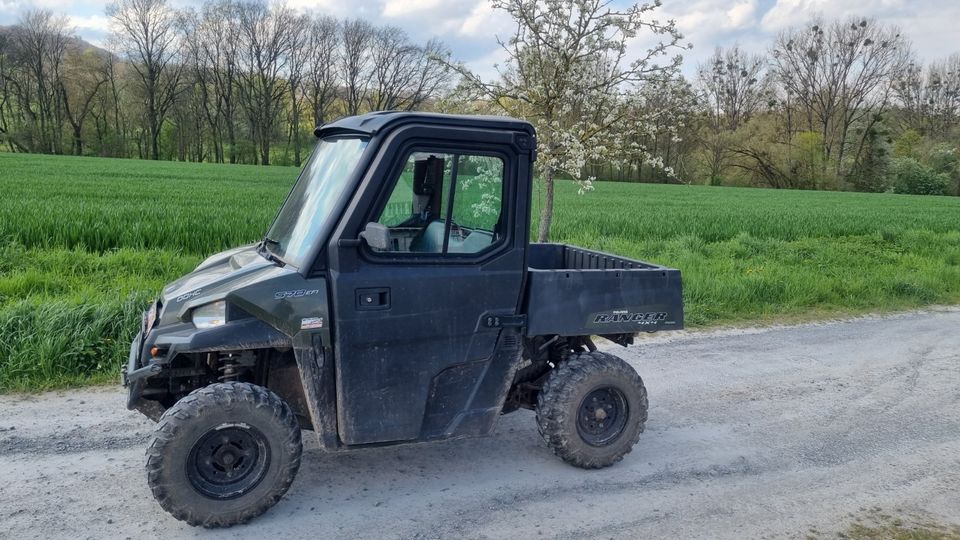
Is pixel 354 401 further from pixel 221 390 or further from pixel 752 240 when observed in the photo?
pixel 752 240

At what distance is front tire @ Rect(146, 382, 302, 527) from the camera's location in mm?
3361

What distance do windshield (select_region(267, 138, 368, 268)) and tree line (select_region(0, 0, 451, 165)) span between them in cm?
5990

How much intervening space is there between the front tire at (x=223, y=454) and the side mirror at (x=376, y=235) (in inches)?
36.4

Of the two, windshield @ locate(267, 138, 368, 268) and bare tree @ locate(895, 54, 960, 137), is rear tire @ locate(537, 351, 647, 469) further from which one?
bare tree @ locate(895, 54, 960, 137)

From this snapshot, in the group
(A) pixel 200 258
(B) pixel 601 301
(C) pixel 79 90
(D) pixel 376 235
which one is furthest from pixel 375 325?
(C) pixel 79 90

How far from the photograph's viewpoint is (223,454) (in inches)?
139

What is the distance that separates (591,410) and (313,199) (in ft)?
6.95

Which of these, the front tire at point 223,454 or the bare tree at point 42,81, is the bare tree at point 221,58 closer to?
the bare tree at point 42,81

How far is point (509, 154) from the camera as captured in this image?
3949 mm

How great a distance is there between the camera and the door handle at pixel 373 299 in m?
3.61

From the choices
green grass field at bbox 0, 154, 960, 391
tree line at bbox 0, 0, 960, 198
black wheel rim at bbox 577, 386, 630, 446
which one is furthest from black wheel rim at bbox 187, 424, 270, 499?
tree line at bbox 0, 0, 960, 198

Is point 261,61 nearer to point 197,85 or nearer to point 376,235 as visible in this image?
point 197,85

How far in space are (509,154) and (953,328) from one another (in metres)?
7.42

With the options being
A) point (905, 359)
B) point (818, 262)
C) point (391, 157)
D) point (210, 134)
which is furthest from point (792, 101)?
point (391, 157)
